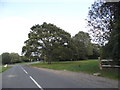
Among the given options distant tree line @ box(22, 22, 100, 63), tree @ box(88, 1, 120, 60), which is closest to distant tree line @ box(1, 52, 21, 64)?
distant tree line @ box(22, 22, 100, 63)

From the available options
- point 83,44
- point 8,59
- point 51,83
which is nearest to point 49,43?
point 83,44

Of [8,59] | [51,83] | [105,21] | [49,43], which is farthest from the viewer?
[8,59]

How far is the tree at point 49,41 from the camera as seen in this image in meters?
45.8

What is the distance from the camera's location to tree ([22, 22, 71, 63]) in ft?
150

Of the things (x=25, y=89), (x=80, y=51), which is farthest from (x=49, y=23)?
(x=25, y=89)

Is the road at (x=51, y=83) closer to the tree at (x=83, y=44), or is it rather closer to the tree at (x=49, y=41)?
the tree at (x=49, y=41)

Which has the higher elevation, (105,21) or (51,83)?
(105,21)

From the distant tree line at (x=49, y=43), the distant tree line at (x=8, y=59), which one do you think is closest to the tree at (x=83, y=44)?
the distant tree line at (x=49, y=43)

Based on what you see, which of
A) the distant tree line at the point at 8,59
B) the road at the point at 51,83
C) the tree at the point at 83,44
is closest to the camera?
the road at the point at 51,83

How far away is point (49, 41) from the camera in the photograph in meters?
47.4

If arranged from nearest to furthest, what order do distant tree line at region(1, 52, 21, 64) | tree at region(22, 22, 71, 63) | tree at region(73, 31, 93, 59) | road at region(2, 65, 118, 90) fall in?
road at region(2, 65, 118, 90) → tree at region(22, 22, 71, 63) → tree at region(73, 31, 93, 59) → distant tree line at region(1, 52, 21, 64)

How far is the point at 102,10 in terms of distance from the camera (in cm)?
1606

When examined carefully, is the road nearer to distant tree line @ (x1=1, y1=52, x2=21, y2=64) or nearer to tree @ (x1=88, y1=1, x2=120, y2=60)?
tree @ (x1=88, y1=1, x2=120, y2=60)

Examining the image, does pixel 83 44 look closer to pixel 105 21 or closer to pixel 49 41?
pixel 49 41
